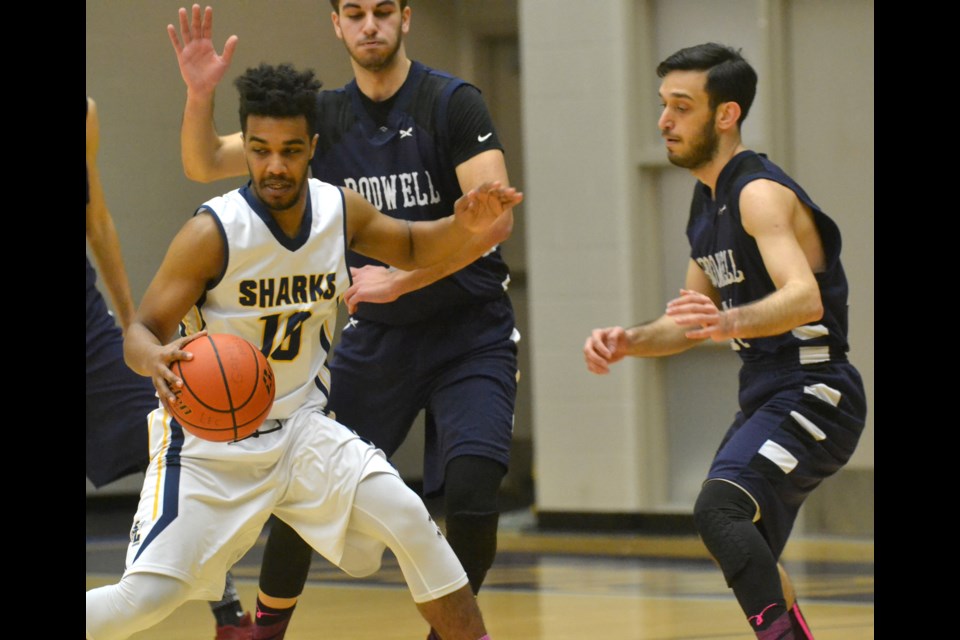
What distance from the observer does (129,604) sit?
12.6 feet

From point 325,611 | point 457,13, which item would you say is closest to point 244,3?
point 457,13

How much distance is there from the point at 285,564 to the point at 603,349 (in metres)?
1.28

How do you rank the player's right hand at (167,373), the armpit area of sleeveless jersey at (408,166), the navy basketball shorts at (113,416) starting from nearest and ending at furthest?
the player's right hand at (167,373) < the armpit area of sleeveless jersey at (408,166) < the navy basketball shorts at (113,416)

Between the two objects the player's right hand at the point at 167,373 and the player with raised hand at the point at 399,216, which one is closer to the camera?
the player's right hand at the point at 167,373

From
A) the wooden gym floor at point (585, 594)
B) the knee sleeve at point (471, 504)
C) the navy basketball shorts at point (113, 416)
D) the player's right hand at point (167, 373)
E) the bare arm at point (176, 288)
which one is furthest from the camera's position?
the wooden gym floor at point (585, 594)

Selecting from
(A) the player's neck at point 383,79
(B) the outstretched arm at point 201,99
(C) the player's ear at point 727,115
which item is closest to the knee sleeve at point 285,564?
(B) the outstretched arm at point 201,99

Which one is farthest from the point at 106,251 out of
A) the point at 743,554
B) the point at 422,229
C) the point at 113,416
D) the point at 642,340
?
the point at 743,554

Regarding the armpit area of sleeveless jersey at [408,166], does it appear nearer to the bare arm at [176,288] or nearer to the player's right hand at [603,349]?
the player's right hand at [603,349]

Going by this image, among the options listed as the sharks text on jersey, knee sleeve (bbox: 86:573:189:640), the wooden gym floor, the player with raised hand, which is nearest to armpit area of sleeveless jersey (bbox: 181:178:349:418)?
the sharks text on jersey

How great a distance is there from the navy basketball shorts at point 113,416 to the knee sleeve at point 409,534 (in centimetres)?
130

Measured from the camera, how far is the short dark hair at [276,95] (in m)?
4.21

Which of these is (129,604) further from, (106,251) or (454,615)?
(106,251)
